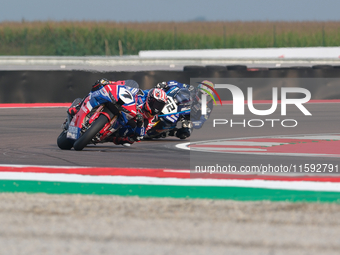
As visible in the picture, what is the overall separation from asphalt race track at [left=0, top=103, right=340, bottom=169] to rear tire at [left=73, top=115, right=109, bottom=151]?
0.45ft

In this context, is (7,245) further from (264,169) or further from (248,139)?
(248,139)

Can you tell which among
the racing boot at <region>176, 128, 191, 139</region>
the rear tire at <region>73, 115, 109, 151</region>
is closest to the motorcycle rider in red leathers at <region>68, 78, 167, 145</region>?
the rear tire at <region>73, 115, 109, 151</region>

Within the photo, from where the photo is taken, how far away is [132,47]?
136ft

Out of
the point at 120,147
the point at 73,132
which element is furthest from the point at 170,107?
the point at 73,132

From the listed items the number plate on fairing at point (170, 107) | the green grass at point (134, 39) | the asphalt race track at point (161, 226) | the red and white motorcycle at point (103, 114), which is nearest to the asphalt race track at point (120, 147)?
the red and white motorcycle at point (103, 114)

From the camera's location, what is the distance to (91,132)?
27.3 ft

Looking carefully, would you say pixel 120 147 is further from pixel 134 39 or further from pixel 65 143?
pixel 134 39

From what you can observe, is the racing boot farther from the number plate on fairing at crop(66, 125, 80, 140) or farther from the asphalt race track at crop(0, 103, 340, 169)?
the number plate on fairing at crop(66, 125, 80, 140)

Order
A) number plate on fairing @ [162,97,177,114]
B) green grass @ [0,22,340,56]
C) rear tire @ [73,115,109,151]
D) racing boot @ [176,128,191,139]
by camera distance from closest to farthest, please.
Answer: rear tire @ [73,115,109,151], number plate on fairing @ [162,97,177,114], racing boot @ [176,128,191,139], green grass @ [0,22,340,56]

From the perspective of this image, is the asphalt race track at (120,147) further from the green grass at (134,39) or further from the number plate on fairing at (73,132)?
the green grass at (134,39)

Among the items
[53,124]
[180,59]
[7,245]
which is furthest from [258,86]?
[7,245]

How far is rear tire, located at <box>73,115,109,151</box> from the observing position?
833 centimetres

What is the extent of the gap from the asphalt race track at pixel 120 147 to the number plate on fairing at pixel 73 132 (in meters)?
0.26

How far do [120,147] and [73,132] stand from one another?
0.93 meters
